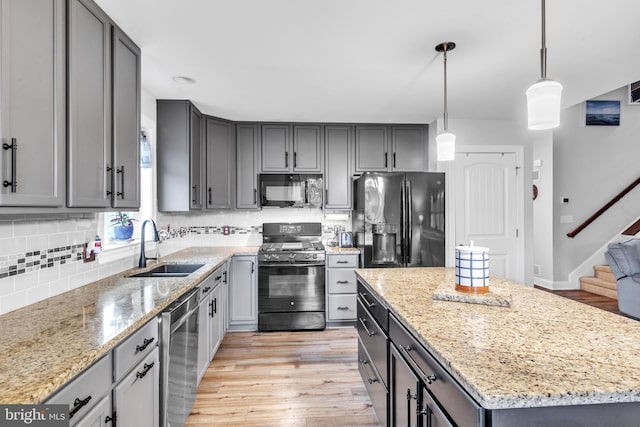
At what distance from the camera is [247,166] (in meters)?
3.95

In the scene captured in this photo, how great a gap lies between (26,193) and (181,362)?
124 cm

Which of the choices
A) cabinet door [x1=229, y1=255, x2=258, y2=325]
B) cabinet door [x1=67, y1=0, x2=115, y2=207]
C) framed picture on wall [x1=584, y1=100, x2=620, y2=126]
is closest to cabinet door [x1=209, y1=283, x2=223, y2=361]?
cabinet door [x1=229, y1=255, x2=258, y2=325]

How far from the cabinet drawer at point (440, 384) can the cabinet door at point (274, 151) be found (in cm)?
280

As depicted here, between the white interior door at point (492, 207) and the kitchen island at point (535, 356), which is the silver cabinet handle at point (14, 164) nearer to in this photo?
the kitchen island at point (535, 356)

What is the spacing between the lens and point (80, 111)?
1549 millimetres

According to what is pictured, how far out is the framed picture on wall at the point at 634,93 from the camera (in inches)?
210

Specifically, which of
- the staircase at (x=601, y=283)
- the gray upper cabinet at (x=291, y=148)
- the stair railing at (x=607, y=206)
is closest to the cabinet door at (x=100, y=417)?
the gray upper cabinet at (x=291, y=148)

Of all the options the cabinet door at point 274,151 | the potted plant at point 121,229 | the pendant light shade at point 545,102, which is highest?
the cabinet door at point 274,151

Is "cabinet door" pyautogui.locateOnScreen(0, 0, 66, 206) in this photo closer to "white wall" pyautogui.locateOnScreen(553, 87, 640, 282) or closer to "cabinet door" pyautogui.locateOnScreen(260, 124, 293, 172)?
"cabinet door" pyautogui.locateOnScreen(260, 124, 293, 172)

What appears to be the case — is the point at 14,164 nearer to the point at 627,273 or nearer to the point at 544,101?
the point at 544,101

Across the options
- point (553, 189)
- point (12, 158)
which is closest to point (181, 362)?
point (12, 158)

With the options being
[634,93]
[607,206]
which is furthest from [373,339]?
[634,93]

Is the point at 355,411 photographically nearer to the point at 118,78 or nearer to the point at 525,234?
the point at 118,78

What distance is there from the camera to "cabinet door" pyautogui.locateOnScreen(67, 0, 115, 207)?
1489 millimetres
